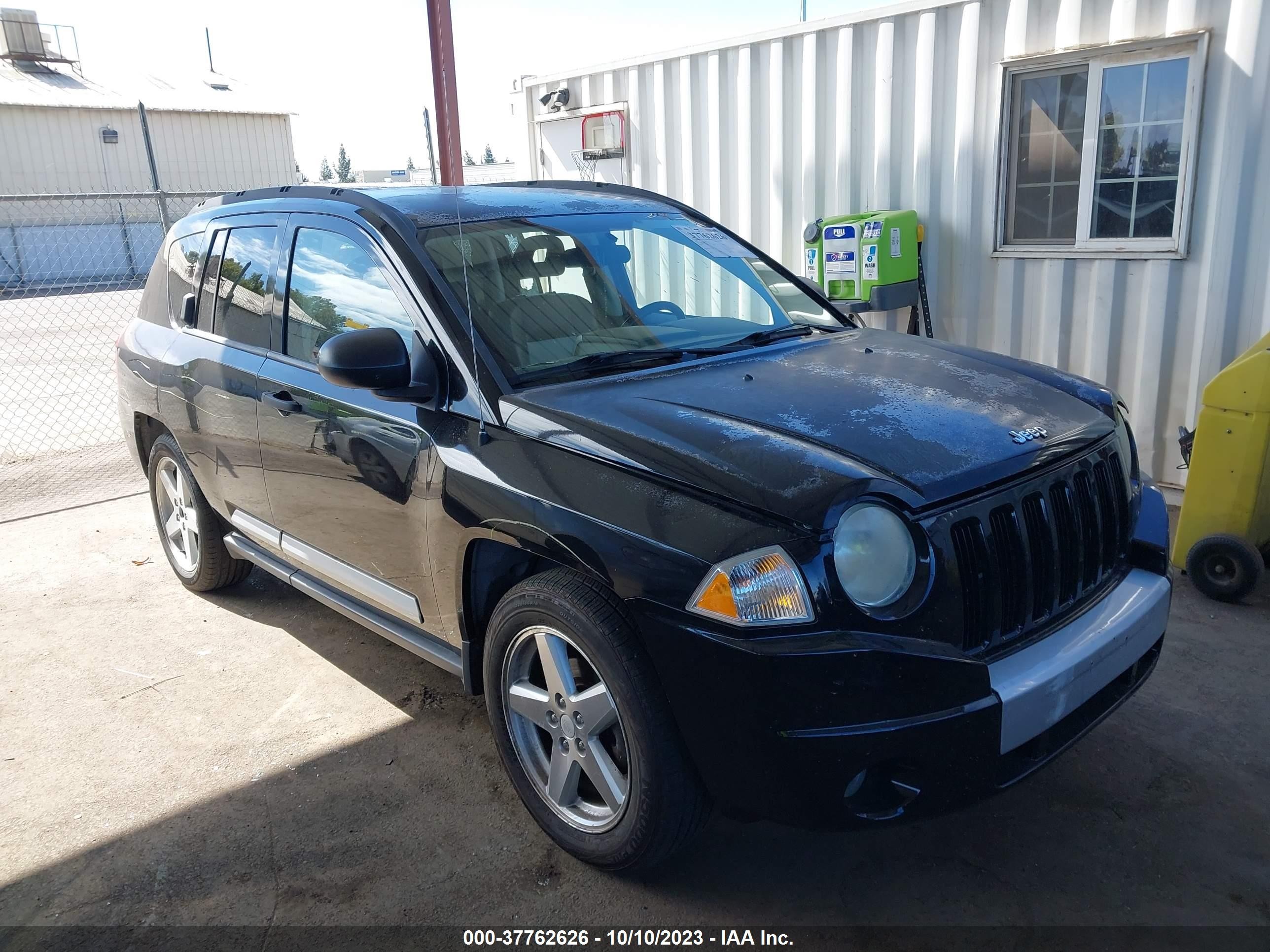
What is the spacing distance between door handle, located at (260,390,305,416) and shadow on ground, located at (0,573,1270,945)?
1.24 meters

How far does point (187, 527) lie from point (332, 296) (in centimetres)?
202

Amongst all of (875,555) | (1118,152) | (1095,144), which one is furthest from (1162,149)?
(875,555)

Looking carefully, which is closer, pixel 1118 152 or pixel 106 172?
pixel 1118 152

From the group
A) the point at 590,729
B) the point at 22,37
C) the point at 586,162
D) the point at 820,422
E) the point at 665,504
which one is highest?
the point at 22,37

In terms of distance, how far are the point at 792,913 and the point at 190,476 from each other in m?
3.36

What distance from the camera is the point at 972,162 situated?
6.36 metres

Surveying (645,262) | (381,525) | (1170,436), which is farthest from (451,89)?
(1170,436)

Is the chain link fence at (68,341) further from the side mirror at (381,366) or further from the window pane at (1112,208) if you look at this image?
the window pane at (1112,208)

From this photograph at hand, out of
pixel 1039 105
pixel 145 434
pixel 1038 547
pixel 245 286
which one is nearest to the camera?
pixel 1038 547

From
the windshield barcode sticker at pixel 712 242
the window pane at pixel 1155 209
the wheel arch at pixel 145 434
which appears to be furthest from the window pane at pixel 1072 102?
the wheel arch at pixel 145 434

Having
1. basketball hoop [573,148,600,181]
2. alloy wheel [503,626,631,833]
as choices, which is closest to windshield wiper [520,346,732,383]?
alloy wheel [503,626,631,833]

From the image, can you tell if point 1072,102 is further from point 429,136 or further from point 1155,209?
point 429,136

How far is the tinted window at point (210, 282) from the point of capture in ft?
13.7

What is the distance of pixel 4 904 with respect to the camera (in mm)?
2789
